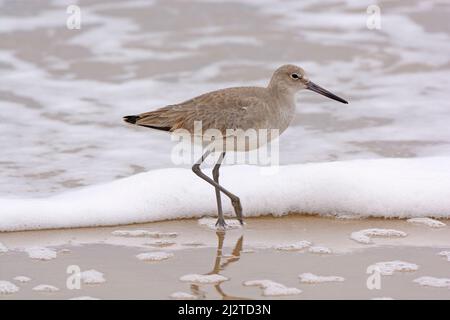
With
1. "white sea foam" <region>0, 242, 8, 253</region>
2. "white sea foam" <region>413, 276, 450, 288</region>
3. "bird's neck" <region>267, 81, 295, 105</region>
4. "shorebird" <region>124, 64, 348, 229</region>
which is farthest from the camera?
"bird's neck" <region>267, 81, 295, 105</region>

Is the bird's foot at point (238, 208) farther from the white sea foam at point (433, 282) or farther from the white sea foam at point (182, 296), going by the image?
the white sea foam at point (433, 282)

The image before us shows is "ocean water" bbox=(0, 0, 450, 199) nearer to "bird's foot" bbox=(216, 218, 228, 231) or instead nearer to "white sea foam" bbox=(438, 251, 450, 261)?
"bird's foot" bbox=(216, 218, 228, 231)

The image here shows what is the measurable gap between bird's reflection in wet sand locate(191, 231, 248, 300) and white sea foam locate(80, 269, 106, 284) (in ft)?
1.48

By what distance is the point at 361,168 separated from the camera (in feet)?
20.2

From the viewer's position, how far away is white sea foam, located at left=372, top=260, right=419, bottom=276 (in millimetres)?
4773

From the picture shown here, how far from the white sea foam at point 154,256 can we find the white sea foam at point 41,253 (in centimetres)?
45

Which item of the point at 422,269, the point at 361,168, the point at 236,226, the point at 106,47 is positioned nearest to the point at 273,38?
the point at 106,47

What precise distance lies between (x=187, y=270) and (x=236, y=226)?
860 millimetres

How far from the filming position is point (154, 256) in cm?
502

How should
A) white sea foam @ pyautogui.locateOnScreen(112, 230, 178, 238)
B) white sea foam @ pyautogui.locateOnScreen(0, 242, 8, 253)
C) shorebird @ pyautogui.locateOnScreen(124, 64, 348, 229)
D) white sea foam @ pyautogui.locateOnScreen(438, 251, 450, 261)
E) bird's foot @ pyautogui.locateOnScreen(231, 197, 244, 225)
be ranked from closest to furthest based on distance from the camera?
white sea foam @ pyautogui.locateOnScreen(438, 251, 450, 261)
white sea foam @ pyautogui.locateOnScreen(0, 242, 8, 253)
white sea foam @ pyautogui.locateOnScreen(112, 230, 178, 238)
bird's foot @ pyautogui.locateOnScreen(231, 197, 244, 225)
shorebird @ pyautogui.locateOnScreen(124, 64, 348, 229)

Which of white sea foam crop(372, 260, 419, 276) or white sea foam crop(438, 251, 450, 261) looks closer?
white sea foam crop(372, 260, 419, 276)

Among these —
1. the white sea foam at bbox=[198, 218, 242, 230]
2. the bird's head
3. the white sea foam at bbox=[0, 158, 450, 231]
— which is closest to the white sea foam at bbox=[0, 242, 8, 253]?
the white sea foam at bbox=[0, 158, 450, 231]

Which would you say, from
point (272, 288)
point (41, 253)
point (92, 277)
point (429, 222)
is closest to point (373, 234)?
point (429, 222)

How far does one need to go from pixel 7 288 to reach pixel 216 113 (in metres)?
1.87
